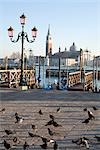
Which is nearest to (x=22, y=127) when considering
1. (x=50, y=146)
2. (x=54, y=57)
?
(x=50, y=146)

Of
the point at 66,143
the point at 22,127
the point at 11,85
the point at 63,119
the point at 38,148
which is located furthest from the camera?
the point at 11,85

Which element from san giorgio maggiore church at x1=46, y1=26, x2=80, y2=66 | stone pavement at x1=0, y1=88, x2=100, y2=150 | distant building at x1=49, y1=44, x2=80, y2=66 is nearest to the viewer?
stone pavement at x1=0, y1=88, x2=100, y2=150

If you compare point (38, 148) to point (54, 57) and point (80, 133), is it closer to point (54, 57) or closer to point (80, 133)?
point (80, 133)

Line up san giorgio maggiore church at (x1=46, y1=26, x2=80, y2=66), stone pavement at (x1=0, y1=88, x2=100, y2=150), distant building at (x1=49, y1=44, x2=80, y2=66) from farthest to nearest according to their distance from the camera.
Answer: distant building at (x1=49, y1=44, x2=80, y2=66) < san giorgio maggiore church at (x1=46, y1=26, x2=80, y2=66) < stone pavement at (x1=0, y1=88, x2=100, y2=150)

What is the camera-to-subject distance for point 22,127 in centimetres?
849

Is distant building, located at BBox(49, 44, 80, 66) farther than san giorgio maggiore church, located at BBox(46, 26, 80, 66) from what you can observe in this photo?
Yes

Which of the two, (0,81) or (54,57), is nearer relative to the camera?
(0,81)

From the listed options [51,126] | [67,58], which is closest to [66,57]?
[67,58]

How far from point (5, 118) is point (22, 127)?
4.23ft

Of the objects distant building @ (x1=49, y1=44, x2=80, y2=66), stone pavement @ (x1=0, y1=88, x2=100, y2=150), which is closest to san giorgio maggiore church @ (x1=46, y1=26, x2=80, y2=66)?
distant building @ (x1=49, y1=44, x2=80, y2=66)

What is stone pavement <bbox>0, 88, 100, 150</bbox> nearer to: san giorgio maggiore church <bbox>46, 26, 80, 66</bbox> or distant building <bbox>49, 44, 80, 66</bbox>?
san giorgio maggiore church <bbox>46, 26, 80, 66</bbox>

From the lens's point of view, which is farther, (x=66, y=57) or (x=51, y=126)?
(x=66, y=57)

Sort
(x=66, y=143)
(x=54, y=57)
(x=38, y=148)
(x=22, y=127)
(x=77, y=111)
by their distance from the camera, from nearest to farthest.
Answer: (x=38, y=148)
(x=66, y=143)
(x=22, y=127)
(x=77, y=111)
(x=54, y=57)

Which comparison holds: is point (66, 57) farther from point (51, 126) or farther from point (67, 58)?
point (51, 126)
